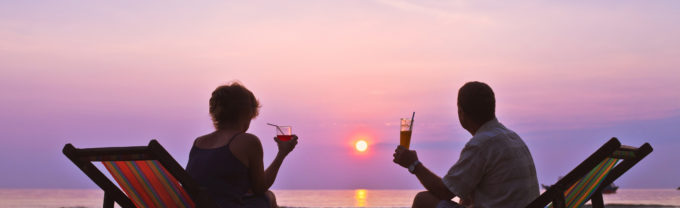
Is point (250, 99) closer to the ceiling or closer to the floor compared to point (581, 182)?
closer to the ceiling

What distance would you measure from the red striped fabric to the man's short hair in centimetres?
176

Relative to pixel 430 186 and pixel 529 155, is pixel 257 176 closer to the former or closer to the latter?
→ pixel 430 186

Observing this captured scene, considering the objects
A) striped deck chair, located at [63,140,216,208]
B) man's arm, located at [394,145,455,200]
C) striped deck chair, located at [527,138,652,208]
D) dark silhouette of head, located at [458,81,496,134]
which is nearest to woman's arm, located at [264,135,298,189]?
striped deck chair, located at [63,140,216,208]

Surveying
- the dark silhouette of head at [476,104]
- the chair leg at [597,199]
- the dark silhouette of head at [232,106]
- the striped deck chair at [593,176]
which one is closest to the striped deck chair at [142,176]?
the dark silhouette of head at [232,106]

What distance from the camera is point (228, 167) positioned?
12.6 feet

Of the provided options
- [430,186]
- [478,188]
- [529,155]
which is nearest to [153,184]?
[430,186]

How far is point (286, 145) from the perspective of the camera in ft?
13.8

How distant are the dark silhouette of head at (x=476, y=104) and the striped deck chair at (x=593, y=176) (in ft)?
1.77

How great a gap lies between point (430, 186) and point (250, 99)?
1261 millimetres

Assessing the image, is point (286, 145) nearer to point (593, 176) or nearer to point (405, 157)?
point (405, 157)

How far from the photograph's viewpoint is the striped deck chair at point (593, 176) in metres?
3.57

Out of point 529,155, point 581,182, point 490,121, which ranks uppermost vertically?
point 490,121

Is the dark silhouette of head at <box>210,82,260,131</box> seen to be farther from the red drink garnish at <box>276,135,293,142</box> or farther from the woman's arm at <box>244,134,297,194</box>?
the red drink garnish at <box>276,135,293,142</box>

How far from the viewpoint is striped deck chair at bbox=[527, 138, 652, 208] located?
3.57m
